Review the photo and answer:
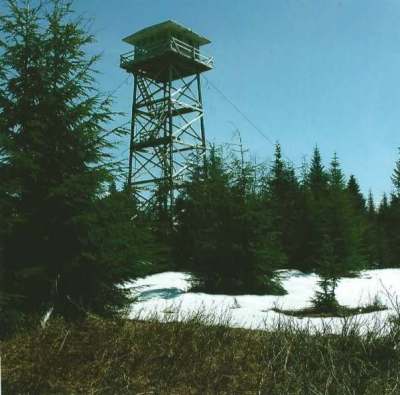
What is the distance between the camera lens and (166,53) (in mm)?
21578

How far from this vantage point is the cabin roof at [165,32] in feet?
71.5

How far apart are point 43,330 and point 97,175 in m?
2.07

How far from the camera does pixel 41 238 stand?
6.26 metres

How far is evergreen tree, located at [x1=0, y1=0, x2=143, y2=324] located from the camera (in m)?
6.16

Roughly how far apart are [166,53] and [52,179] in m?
16.4

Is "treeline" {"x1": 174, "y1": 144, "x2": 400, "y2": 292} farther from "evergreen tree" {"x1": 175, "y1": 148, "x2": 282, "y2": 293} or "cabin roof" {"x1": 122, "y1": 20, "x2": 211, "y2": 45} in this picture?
"cabin roof" {"x1": 122, "y1": 20, "x2": 211, "y2": 45}

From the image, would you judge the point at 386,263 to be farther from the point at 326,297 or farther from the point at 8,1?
the point at 8,1

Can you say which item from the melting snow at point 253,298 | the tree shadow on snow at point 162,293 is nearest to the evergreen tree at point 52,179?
the melting snow at point 253,298

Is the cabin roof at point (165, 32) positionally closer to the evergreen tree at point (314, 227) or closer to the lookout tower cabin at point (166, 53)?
the lookout tower cabin at point (166, 53)

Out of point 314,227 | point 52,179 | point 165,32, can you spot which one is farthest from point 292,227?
point 52,179

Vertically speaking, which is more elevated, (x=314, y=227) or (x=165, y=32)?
(x=165, y=32)

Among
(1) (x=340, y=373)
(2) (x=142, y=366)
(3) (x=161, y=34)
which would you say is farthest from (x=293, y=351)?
(3) (x=161, y=34)

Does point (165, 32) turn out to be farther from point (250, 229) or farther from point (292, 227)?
point (250, 229)

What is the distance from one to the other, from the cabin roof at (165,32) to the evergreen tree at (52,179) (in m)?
15.7
